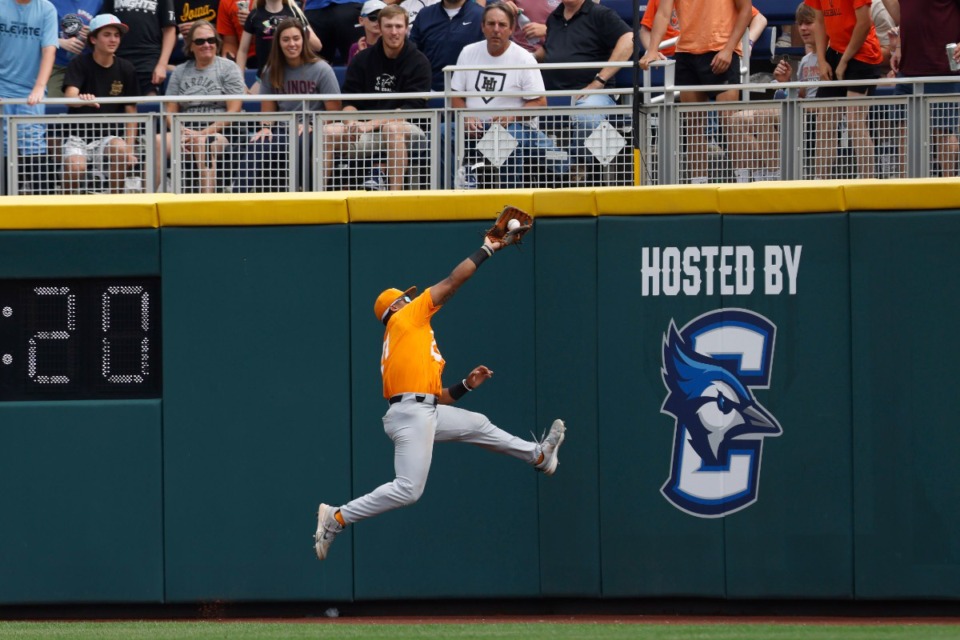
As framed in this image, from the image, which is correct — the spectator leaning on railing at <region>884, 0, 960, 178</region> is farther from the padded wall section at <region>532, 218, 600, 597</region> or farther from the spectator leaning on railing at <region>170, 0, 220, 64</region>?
the spectator leaning on railing at <region>170, 0, 220, 64</region>

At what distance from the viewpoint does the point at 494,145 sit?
961cm

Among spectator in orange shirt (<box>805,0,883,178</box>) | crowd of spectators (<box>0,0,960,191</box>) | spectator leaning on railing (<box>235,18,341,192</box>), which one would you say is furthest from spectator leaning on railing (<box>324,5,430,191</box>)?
spectator in orange shirt (<box>805,0,883,178</box>)

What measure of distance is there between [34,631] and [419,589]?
2.32 m

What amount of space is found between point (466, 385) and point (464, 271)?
762 millimetres

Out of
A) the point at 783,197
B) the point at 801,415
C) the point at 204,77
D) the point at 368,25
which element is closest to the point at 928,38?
the point at 783,197

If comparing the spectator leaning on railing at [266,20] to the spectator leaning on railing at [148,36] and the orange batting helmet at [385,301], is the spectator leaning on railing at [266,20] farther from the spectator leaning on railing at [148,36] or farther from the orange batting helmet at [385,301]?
the orange batting helmet at [385,301]

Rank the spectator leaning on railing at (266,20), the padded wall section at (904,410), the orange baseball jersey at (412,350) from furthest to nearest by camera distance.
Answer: the spectator leaning on railing at (266,20), the padded wall section at (904,410), the orange baseball jersey at (412,350)

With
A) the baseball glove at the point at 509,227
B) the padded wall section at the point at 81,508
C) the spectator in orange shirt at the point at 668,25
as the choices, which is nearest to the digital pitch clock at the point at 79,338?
the padded wall section at the point at 81,508

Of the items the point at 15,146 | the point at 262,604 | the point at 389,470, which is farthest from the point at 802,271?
the point at 15,146

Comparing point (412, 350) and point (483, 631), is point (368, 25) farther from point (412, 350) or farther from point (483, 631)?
point (483, 631)

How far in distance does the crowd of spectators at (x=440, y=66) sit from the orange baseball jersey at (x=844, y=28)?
0.01m

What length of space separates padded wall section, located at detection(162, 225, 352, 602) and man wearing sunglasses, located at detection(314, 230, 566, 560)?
609mm

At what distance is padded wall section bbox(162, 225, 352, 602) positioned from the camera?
364 inches

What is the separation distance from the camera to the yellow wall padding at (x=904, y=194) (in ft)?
28.8
